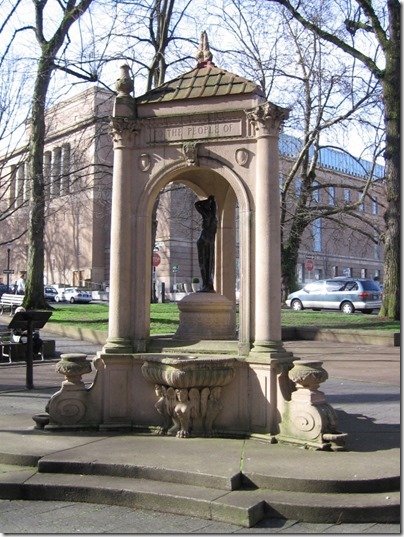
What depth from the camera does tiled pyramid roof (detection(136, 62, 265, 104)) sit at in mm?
8206

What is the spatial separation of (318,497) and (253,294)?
2948 mm

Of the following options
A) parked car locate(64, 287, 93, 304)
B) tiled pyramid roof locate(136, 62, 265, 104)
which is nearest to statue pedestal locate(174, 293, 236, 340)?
tiled pyramid roof locate(136, 62, 265, 104)

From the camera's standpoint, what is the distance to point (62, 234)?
2771 inches

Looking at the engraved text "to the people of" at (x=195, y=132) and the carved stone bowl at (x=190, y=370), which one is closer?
the carved stone bowl at (x=190, y=370)

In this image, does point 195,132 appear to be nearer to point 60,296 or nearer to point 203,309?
point 203,309

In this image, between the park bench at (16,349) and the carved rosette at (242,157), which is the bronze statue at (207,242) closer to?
the carved rosette at (242,157)

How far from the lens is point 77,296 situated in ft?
173

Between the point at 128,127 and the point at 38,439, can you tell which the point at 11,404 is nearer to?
the point at 38,439

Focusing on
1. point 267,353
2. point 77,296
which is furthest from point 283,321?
point 77,296

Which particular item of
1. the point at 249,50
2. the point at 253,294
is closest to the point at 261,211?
the point at 253,294

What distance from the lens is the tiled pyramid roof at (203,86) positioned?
821 centimetres

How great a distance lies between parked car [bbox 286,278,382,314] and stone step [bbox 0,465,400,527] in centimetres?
2971

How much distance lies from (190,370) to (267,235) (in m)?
1.83

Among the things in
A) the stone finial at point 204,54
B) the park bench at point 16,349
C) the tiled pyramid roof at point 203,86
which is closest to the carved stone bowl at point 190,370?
the tiled pyramid roof at point 203,86
